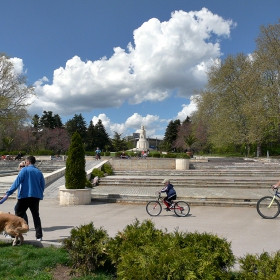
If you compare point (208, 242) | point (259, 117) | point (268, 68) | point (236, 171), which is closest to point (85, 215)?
point (208, 242)

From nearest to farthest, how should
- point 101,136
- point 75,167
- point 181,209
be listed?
1. point 181,209
2. point 75,167
3. point 101,136

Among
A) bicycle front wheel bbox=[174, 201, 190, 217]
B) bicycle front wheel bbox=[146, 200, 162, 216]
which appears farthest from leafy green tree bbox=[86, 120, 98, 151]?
bicycle front wheel bbox=[174, 201, 190, 217]

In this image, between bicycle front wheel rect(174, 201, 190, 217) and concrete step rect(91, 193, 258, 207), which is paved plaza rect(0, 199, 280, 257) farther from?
concrete step rect(91, 193, 258, 207)

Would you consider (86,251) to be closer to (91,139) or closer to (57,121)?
(91,139)

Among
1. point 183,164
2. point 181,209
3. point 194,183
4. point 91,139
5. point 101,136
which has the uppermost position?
point 101,136

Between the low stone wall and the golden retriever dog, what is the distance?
20822 millimetres

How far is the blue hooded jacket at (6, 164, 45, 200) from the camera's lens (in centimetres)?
544

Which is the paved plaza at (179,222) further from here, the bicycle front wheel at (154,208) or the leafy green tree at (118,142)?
the leafy green tree at (118,142)

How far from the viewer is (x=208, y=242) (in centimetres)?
355

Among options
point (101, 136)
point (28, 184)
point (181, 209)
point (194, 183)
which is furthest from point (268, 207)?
point (101, 136)

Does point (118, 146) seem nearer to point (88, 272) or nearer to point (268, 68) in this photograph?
point (268, 68)

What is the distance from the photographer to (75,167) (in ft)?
35.9

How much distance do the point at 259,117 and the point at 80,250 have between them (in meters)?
29.0

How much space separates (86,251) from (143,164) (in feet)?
73.3
